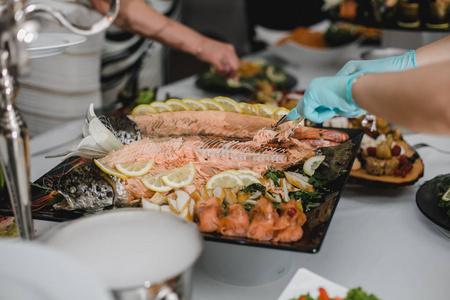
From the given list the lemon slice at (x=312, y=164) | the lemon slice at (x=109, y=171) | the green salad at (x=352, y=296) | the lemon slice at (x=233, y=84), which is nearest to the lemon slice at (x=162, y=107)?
the lemon slice at (x=109, y=171)

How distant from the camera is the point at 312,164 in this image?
1.18m

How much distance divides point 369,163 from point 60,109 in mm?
1608

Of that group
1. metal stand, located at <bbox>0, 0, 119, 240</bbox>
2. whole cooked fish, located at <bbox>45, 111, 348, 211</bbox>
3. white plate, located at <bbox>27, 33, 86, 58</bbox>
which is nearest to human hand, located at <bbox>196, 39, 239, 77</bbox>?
whole cooked fish, located at <bbox>45, 111, 348, 211</bbox>

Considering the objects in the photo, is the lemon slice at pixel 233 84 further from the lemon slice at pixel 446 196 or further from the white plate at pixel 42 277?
the white plate at pixel 42 277

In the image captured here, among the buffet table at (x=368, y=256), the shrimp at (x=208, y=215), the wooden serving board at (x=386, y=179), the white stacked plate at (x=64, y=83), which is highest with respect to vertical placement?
the shrimp at (x=208, y=215)

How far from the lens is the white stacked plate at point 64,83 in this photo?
2.19m

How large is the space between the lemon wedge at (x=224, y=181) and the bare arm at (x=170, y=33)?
39.5 inches

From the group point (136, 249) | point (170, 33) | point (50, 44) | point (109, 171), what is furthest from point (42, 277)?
point (170, 33)

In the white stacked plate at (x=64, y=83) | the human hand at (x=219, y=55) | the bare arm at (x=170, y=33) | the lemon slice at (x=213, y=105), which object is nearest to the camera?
the lemon slice at (x=213, y=105)

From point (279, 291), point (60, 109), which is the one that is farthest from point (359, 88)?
point (60, 109)

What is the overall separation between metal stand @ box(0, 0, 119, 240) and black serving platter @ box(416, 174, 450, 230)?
2.89ft

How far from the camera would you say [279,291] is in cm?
97

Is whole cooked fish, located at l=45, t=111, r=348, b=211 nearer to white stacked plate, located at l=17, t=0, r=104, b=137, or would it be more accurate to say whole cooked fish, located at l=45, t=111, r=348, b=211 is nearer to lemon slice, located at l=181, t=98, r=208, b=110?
lemon slice, located at l=181, t=98, r=208, b=110

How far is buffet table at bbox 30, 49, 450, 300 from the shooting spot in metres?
0.97
